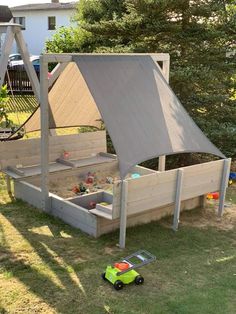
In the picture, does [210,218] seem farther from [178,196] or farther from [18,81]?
[18,81]

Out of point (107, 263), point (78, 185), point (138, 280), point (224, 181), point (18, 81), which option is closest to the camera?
point (138, 280)

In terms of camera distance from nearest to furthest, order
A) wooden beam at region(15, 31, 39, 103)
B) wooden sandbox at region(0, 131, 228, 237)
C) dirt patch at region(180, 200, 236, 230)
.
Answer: wooden sandbox at region(0, 131, 228, 237), dirt patch at region(180, 200, 236, 230), wooden beam at region(15, 31, 39, 103)

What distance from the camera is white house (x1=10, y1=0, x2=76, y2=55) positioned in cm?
3244

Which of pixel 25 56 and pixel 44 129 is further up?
pixel 25 56

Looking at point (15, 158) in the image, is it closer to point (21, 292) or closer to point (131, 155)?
→ point (131, 155)

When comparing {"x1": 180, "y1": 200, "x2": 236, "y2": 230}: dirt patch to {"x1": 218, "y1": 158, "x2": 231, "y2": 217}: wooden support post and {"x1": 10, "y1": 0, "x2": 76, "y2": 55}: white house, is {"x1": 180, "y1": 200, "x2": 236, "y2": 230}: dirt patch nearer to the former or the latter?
{"x1": 218, "y1": 158, "x2": 231, "y2": 217}: wooden support post

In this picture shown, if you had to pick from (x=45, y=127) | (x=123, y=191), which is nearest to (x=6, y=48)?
(x=45, y=127)

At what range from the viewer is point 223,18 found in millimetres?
8539

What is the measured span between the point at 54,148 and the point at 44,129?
5.87 ft

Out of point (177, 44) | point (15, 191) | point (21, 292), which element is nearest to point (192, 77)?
point (177, 44)

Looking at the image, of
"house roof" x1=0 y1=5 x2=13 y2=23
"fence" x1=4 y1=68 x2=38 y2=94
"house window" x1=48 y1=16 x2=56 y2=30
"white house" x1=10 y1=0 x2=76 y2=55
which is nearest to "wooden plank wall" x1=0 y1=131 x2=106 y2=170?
"fence" x1=4 y1=68 x2=38 y2=94

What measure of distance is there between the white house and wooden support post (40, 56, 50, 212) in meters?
28.5

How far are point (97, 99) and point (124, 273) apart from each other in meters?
2.24

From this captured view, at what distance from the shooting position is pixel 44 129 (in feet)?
18.6
